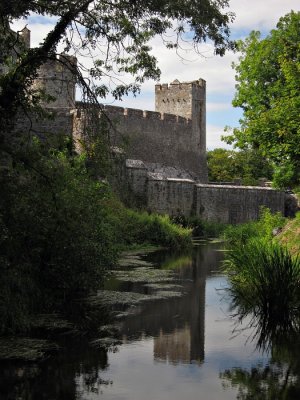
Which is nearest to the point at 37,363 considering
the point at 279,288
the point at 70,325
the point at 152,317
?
the point at 70,325

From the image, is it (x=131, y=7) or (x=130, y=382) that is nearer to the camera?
(x=130, y=382)

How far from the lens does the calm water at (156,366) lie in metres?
7.10

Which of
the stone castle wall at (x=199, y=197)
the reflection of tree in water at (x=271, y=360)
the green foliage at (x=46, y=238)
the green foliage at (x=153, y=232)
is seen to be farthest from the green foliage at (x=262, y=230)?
the stone castle wall at (x=199, y=197)

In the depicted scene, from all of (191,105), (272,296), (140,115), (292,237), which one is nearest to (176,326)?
(272,296)

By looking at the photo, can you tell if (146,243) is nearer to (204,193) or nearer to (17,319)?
(204,193)

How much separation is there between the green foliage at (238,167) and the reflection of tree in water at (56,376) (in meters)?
40.6

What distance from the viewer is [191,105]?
43.7m

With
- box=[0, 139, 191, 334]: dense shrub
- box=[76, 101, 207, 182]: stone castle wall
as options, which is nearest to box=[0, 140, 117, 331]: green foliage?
box=[0, 139, 191, 334]: dense shrub

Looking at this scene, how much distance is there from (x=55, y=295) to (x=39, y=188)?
8.99 ft

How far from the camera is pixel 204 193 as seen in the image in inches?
1346

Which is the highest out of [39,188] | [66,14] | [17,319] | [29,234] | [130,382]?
[66,14]

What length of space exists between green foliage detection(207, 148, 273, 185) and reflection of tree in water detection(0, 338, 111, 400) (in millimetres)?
40618

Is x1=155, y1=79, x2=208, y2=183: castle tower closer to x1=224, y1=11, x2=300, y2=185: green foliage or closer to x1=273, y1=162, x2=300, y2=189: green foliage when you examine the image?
x1=224, y1=11, x2=300, y2=185: green foliage

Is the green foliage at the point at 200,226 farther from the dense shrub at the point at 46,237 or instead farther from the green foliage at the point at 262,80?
the dense shrub at the point at 46,237
